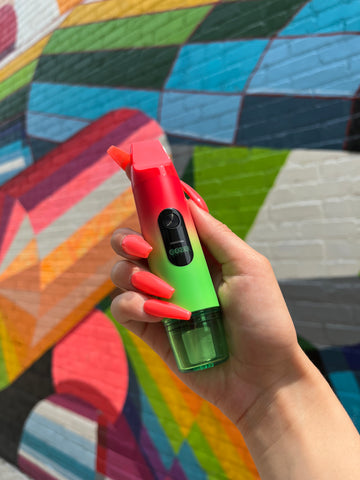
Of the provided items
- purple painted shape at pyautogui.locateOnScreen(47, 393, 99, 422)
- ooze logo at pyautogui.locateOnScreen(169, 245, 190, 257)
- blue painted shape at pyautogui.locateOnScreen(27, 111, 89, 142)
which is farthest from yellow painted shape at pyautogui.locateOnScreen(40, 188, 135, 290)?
ooze logo at pyautogui.locateOnScreen(169, 245, 190, 257)

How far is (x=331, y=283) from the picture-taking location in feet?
5.03

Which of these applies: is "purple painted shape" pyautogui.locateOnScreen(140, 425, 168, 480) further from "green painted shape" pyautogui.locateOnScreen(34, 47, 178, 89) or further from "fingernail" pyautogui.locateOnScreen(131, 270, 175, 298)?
"green painted shape" pyautogui.locateOnScreen(34, 47, 178, 89)

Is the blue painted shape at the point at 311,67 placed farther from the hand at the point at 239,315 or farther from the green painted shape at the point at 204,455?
the green painted shape at the point at 204,455

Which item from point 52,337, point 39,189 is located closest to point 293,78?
point 39,189

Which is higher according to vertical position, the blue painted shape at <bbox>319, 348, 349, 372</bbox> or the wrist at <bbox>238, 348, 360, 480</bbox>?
the wrist at <bbox>238, 348, 360, 480</bbox>

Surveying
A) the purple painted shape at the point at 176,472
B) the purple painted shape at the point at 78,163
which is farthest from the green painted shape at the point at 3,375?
the purple painted shape at the point at 176,472

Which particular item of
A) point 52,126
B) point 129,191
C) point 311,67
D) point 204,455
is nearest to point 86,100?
point 52,126

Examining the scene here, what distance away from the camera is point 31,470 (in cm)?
275

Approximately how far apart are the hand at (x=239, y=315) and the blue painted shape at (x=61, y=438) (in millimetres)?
1861

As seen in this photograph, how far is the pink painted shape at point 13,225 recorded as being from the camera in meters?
3.08

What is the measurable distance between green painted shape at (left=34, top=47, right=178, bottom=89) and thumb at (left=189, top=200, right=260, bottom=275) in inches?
58.5

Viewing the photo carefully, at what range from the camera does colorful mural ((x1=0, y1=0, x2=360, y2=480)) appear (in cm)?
155

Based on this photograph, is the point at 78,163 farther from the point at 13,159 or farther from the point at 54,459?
the point at 54,459

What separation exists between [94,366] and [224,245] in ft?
6.09
